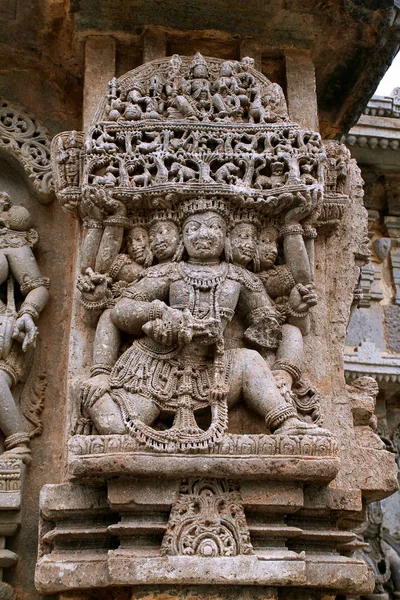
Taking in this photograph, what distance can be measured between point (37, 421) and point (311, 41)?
2.93m

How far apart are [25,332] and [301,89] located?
2.30 m

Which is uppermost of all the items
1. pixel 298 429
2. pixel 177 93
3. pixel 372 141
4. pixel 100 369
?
pixel 372 141

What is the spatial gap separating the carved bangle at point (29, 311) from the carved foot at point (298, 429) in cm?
157

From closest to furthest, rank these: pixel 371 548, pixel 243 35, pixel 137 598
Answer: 1. pixel 137 598
2. pixel 243 35
3. pixel 371 548

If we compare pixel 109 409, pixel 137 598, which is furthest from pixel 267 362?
pixel 137 598

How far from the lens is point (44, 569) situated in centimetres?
316

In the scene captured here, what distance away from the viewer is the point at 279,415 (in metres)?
3.36

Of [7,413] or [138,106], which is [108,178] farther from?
[7,413]

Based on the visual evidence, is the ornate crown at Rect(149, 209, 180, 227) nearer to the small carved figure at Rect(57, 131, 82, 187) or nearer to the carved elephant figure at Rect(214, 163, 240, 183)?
the carved elephant figure at Rect(214, 163, 240, 183)

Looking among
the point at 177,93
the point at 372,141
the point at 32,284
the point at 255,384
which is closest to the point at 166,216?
the point at 177,93

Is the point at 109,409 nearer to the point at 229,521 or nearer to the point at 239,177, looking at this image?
the point at 229,521

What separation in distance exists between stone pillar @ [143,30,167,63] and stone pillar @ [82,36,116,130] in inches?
8.3

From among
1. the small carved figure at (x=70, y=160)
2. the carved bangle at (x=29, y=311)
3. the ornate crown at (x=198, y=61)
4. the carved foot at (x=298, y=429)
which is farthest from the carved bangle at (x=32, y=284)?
the carved foot at (x=298, y=429)

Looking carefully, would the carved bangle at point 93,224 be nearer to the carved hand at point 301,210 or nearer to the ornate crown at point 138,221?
the ornate crown at point 138,221
